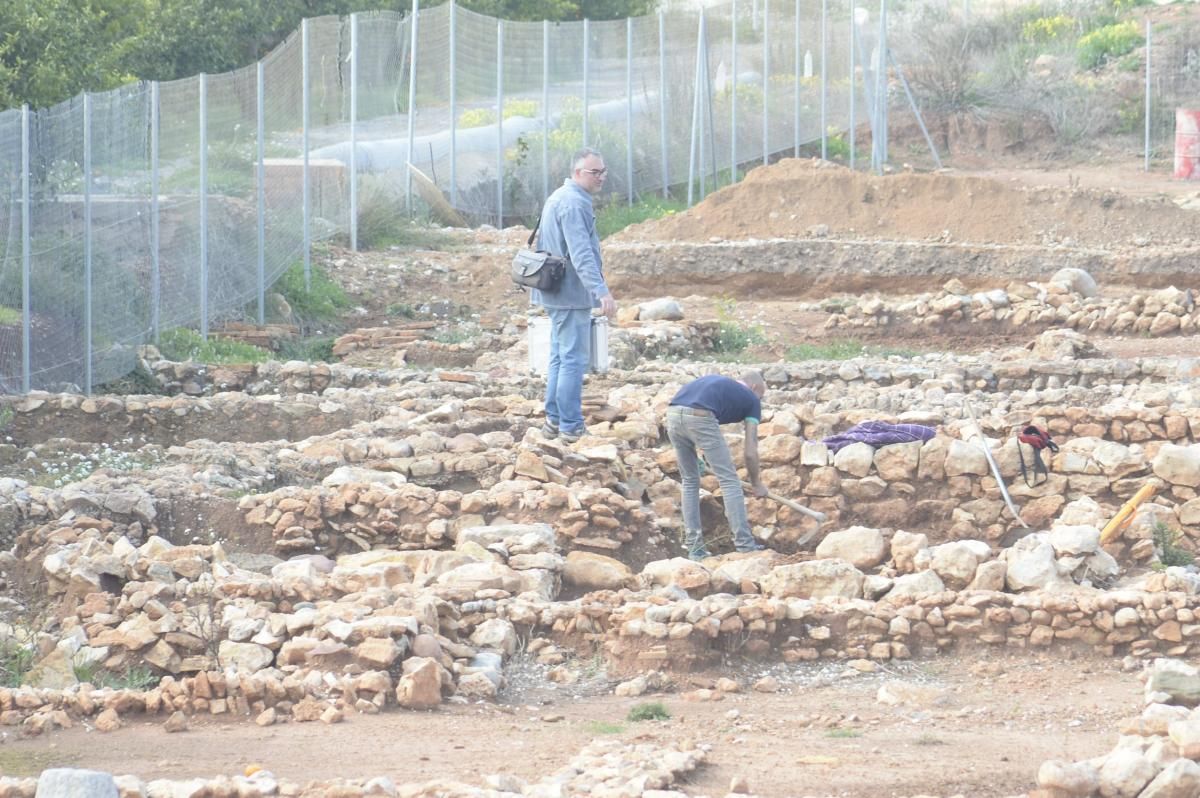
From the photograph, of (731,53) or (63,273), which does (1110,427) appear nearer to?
(63,273)

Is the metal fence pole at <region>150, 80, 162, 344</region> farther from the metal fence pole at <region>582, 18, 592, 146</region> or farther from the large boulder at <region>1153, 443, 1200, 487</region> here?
the metal fence pole at <region>582, 18, 592, 146</region>

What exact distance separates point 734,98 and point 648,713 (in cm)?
2204

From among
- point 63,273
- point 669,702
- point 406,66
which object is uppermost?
point 406,66

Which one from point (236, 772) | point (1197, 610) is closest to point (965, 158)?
point (1197, 610)

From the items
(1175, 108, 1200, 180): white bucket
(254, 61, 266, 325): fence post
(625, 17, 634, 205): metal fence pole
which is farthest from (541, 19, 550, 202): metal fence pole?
(1175, 108, 1200, 180): white bucket

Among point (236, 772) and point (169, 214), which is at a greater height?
point (169, 214)

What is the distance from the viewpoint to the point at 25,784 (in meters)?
5.52

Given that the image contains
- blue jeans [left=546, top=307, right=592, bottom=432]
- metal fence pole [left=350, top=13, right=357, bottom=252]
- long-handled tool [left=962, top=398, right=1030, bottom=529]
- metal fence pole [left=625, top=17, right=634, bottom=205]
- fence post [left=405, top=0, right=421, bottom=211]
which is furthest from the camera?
metal fence pole [left=625, top=17, right=634, bottom=205]

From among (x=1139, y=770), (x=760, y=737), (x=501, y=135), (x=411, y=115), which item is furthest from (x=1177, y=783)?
(x=501, y=135)

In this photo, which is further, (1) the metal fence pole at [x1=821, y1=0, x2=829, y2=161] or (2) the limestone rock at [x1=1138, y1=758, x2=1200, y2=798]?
(1) the metal fence pole at [x1=821, y1=0, x2=829, y2=161]

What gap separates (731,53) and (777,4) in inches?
76.1

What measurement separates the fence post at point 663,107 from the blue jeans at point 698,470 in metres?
17.8

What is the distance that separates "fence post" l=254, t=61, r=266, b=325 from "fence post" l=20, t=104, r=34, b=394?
12.6ft

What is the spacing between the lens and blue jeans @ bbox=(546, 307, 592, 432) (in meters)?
11.0
